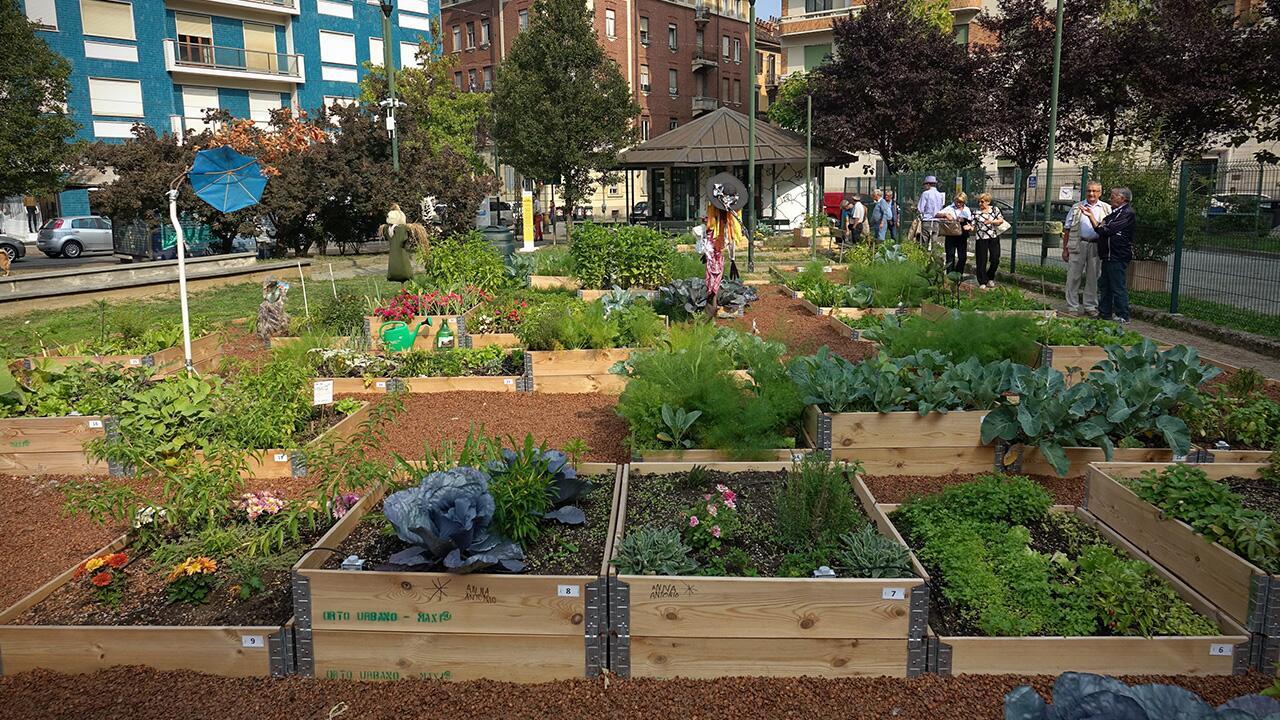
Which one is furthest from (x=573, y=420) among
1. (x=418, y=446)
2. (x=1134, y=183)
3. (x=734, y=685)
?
(x=1134, y=183)

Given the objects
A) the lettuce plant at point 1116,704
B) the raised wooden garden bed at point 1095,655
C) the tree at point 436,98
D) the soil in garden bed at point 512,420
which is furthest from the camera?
the tree at point 436,98

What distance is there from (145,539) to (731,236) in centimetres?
812

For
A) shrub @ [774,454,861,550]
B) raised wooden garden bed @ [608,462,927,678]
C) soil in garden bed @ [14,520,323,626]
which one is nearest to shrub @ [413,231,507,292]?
soil in garden bed @ [14,520,323,626]

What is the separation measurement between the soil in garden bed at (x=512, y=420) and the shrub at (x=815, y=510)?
2063mm

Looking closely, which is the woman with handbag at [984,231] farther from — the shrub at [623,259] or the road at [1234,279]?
the shrub at [623,259]

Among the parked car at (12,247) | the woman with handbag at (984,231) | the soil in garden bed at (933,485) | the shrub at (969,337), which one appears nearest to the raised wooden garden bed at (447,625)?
the soil in garden bed at (933,485)

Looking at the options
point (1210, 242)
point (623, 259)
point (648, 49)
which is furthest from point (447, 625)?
point (648, 49)

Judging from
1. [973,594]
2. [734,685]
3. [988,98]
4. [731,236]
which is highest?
[988,98]

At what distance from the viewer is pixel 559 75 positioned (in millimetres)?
29562

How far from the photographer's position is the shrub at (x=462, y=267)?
35.8 feet

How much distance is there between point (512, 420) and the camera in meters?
7.18

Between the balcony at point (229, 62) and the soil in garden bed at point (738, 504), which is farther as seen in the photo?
the balcony at point (229, 62)

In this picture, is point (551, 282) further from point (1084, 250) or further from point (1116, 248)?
point (1116, 248)

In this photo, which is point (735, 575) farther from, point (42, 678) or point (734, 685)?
point (42, 678)
